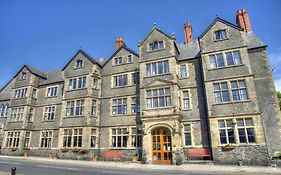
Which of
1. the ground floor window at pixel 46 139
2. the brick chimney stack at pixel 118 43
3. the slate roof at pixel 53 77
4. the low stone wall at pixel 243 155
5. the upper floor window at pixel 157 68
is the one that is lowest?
the low stone wall at pixel 243 155

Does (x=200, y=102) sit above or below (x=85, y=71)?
below

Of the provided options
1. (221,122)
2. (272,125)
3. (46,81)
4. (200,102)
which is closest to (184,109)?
(200,102)

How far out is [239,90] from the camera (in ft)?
59.7

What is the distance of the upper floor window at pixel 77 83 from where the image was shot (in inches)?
985

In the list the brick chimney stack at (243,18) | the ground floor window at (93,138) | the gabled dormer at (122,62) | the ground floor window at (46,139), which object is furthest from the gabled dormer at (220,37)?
the ground floor window at (46,139)

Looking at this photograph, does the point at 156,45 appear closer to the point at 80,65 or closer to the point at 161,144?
the point at 80,65

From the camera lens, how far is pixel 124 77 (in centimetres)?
2459

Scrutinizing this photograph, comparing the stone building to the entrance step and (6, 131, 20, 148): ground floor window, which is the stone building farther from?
the entrance step

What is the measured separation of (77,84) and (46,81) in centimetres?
772

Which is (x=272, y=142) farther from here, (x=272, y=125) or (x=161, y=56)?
(x=161, y=56)

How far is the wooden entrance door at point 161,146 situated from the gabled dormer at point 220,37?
375 inches

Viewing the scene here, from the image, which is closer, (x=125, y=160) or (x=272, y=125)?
(x=272, y=125)

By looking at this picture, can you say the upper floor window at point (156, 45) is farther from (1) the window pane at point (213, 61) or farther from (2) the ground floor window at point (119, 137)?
(2) the ground floor window at point (119, 137)

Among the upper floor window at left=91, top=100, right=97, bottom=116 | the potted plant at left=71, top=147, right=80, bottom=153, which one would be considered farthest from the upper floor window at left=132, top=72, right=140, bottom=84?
the potted plant at left=71, top=147, right=80, bottom=153
